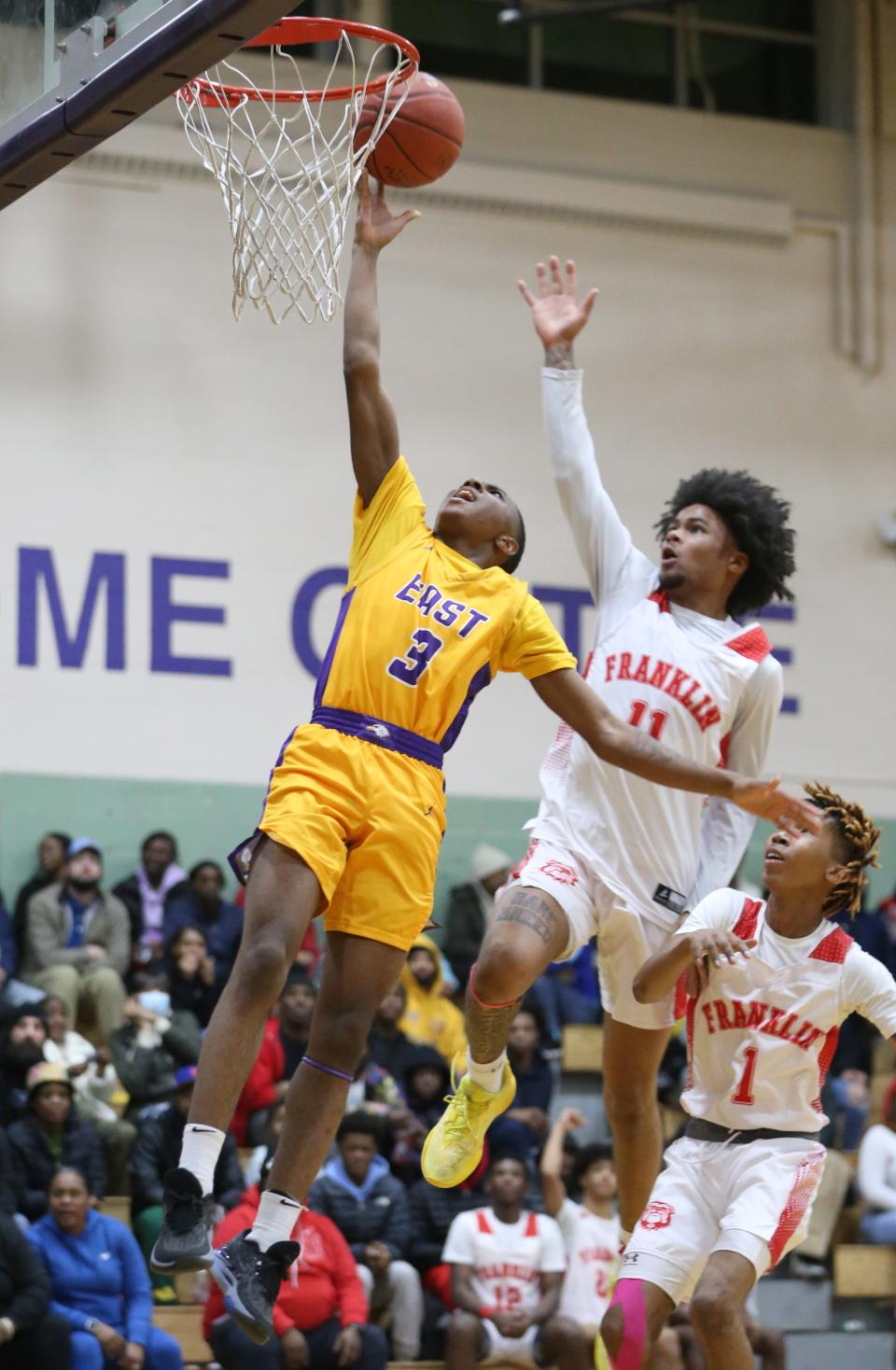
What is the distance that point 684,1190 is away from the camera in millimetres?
6934

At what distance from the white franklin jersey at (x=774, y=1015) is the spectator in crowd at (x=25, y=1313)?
15.2ft

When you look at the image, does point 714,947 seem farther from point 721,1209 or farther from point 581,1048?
point 581,1048

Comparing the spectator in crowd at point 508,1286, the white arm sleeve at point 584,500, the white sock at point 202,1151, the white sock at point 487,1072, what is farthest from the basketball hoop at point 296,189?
the spectator in crowd at point 508,1286

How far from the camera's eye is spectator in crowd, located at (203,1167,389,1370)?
34.6 ft

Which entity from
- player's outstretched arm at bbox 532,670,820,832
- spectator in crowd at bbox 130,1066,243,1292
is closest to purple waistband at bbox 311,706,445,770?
player's outstretched arm at bbox 532,670,820,832

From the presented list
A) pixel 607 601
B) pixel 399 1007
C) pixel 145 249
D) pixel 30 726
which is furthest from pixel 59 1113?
pixel 145 249

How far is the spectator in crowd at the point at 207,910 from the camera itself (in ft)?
45.5

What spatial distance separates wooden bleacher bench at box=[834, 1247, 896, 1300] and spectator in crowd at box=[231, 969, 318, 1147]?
377 cm

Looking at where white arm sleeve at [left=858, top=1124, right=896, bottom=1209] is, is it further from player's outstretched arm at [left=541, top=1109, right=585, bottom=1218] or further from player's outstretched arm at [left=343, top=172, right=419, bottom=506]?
player's outstretched arm at [left=343, top=172, right=419, bottom=506]

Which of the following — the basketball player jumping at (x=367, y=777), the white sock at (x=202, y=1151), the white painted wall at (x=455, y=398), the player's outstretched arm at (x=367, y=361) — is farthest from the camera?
the white painted wall at (x=455, y=398)

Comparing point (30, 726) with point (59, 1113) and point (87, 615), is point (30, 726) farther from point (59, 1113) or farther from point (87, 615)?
point (59, 1113)

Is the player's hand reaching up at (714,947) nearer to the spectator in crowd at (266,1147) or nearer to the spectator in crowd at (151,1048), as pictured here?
the spectator in crowd at (266,1147)

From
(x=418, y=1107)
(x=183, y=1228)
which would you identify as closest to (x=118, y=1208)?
(x=418, y=1107)

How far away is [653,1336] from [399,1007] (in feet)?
22.0
